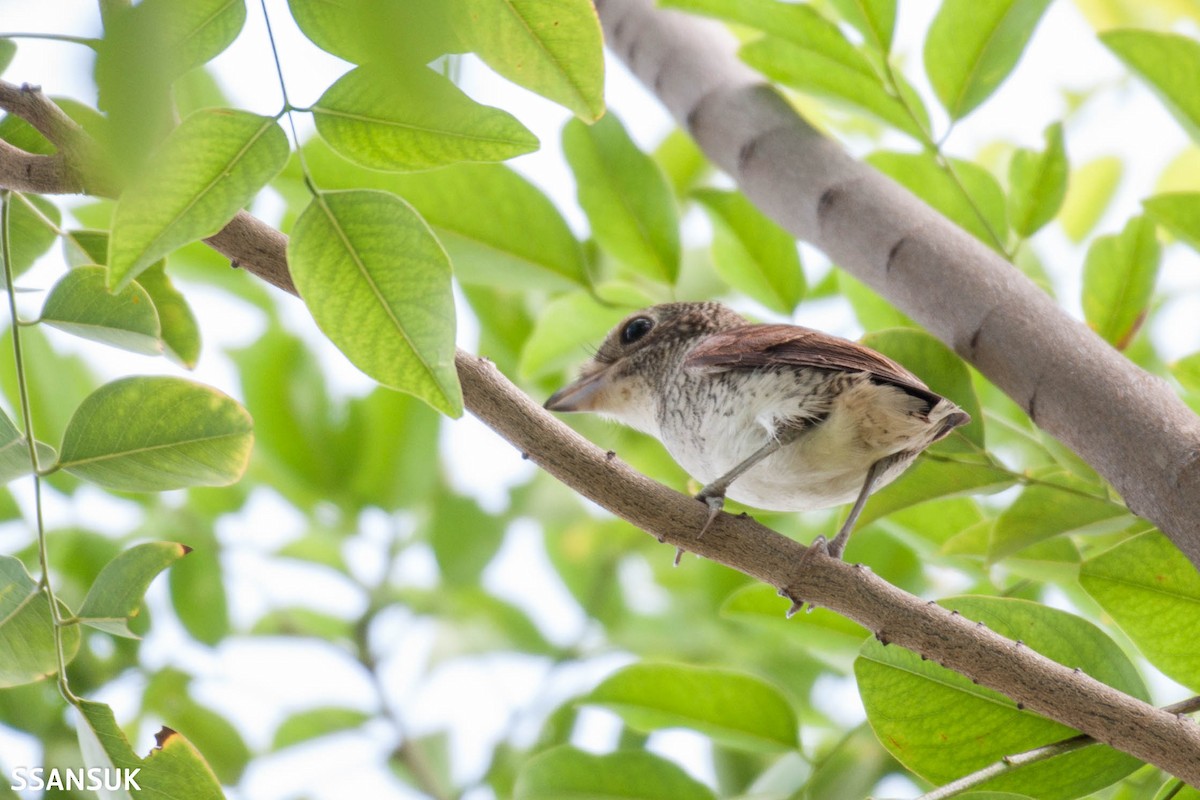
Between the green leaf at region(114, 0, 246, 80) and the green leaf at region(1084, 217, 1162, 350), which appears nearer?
the green leaf at region(114, 0, 246, 80)

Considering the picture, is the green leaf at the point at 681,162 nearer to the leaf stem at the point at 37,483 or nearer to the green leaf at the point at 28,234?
the green leaf at the point at 28,234

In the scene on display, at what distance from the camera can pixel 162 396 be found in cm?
108

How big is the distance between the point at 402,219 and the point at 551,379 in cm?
128

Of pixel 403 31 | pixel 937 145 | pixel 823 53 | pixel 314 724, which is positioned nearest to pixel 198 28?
pixel 403 31

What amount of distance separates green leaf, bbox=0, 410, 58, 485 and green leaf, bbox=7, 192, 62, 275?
0.25 metres

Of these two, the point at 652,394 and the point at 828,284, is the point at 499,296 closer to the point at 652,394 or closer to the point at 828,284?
the point at 652,394

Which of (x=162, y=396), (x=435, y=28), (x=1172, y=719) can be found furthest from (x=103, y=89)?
(x=1172, y=719)

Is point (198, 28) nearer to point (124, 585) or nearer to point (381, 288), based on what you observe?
point (381, 288)

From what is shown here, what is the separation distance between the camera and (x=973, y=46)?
1.48 meters

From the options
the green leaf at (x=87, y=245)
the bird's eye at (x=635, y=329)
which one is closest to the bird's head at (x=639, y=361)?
the bird's eye at (x=635, y=329)

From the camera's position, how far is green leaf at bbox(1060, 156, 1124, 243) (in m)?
2.12

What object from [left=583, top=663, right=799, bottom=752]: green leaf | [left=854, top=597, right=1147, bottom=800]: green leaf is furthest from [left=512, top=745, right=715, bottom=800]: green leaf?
[left=854, top=597, right=1147, bottom=800]: green leaf

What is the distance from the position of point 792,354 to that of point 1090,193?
1.10 metres

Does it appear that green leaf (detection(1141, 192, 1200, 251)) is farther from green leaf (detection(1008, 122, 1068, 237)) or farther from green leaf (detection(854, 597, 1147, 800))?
green leaf (detection(854, 597, 1147, 800))
